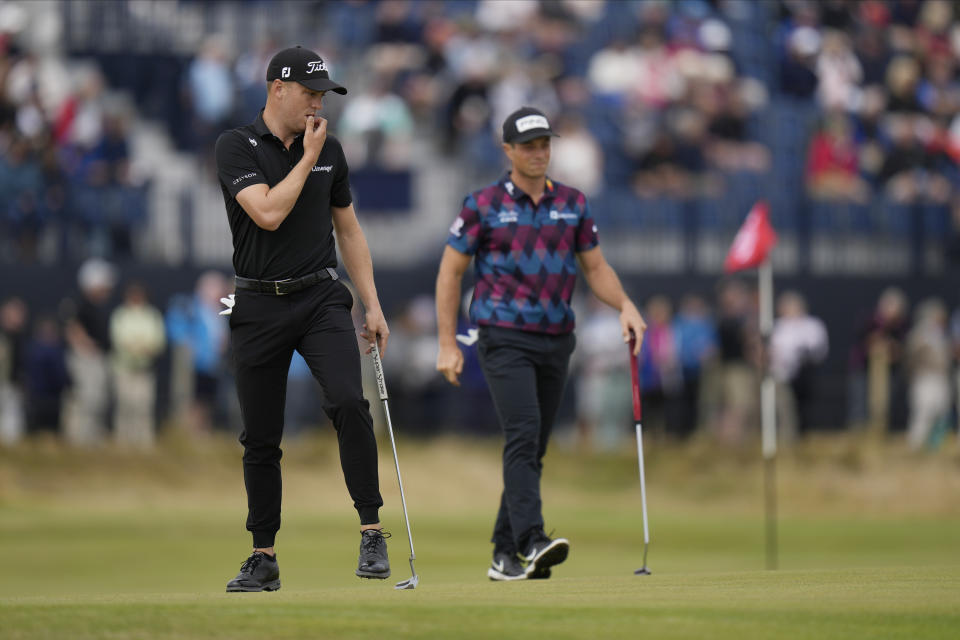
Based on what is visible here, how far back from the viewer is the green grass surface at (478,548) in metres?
6.28

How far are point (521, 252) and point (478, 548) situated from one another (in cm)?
660

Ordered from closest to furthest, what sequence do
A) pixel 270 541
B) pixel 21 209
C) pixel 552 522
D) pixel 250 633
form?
pixel 250 633 → pixel 270 541 → pixel 552 522 → pixel 21 209

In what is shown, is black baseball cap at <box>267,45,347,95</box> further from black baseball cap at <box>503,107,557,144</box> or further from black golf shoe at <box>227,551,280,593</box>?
black golf shoe at <box>227,551,280,593</box>

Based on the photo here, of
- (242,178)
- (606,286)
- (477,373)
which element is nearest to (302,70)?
(242,178)

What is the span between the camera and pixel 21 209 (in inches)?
829

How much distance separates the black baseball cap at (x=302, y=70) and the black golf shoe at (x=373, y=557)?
2008 millimetres

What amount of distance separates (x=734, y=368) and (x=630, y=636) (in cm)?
1553

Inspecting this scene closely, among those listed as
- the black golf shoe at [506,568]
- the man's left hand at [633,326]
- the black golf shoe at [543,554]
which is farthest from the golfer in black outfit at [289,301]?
the man's left hand at [633,326]

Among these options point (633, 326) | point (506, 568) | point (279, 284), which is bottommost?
point (506, 568)

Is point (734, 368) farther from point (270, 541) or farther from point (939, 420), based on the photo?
point (270, 541)

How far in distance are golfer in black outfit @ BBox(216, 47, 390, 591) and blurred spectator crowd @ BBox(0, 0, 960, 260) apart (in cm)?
1393

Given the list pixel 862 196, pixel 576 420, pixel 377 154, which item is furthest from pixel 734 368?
pixel 377 154

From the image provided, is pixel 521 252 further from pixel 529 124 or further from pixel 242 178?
pixel 242 178

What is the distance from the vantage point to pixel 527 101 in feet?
77.8
